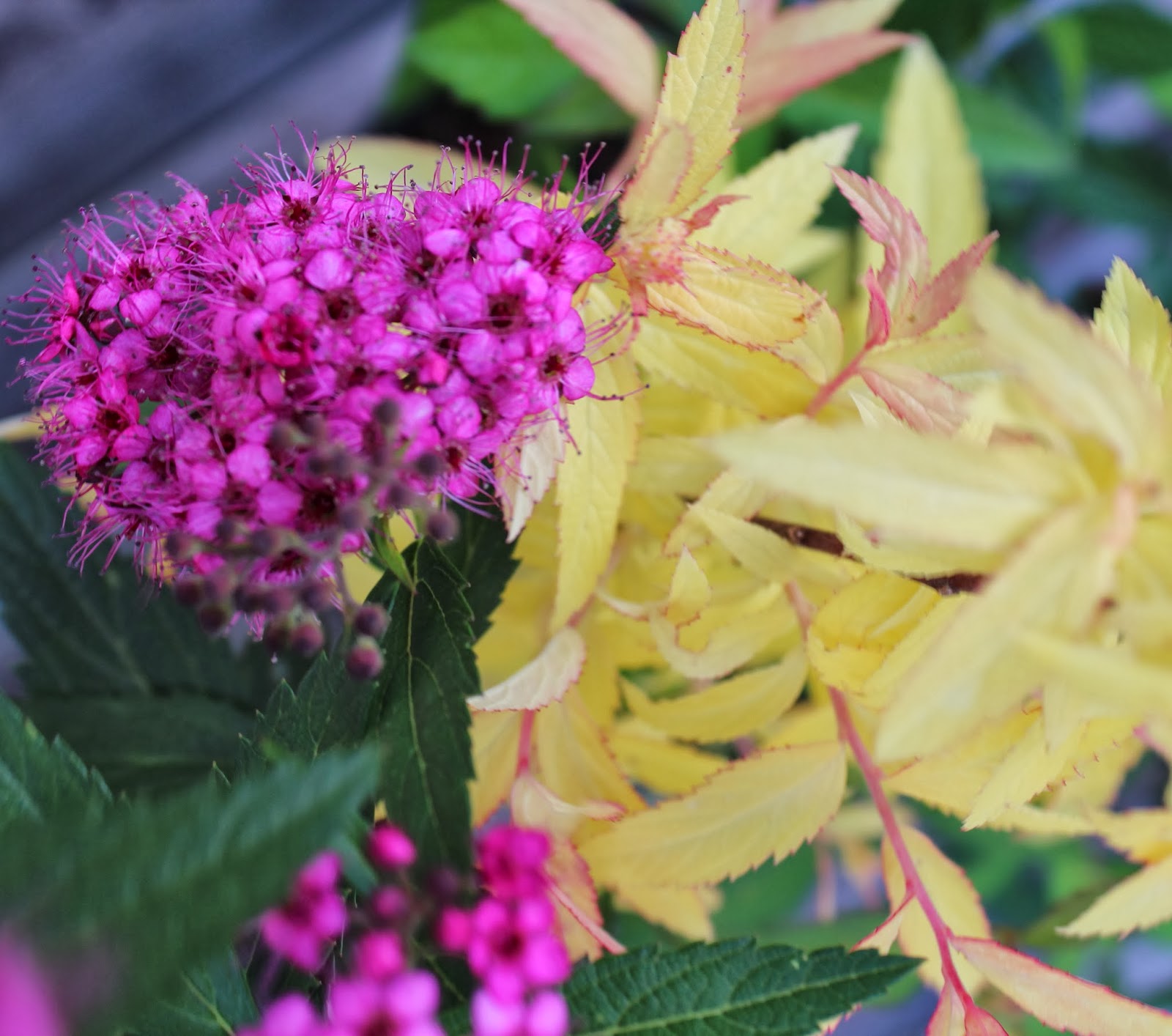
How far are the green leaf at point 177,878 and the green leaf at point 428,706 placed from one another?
0.09 m

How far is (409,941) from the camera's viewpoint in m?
0.31

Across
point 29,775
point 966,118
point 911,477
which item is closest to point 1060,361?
point 911,477

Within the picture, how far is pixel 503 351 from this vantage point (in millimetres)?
339

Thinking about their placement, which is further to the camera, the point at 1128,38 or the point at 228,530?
the point at 1128,38

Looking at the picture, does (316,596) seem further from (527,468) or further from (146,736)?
(146,736)

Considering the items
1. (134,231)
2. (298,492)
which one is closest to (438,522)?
(298,492)

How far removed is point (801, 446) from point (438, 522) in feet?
0.42

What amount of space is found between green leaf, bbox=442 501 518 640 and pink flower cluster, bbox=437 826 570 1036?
15cm

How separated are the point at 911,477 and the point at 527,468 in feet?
0.57

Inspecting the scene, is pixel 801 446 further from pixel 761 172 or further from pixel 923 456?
pixel 761 172

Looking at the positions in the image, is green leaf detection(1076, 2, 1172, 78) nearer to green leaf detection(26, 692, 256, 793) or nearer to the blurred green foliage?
the blurred green foliage

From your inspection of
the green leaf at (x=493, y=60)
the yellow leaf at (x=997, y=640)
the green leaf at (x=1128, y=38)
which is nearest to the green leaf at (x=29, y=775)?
the yellow leaf at (x=997, y=640)

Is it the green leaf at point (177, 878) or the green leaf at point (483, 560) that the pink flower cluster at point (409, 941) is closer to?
the green leaf at point (177, 878)

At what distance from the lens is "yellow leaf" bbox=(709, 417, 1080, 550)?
246 millimetres
